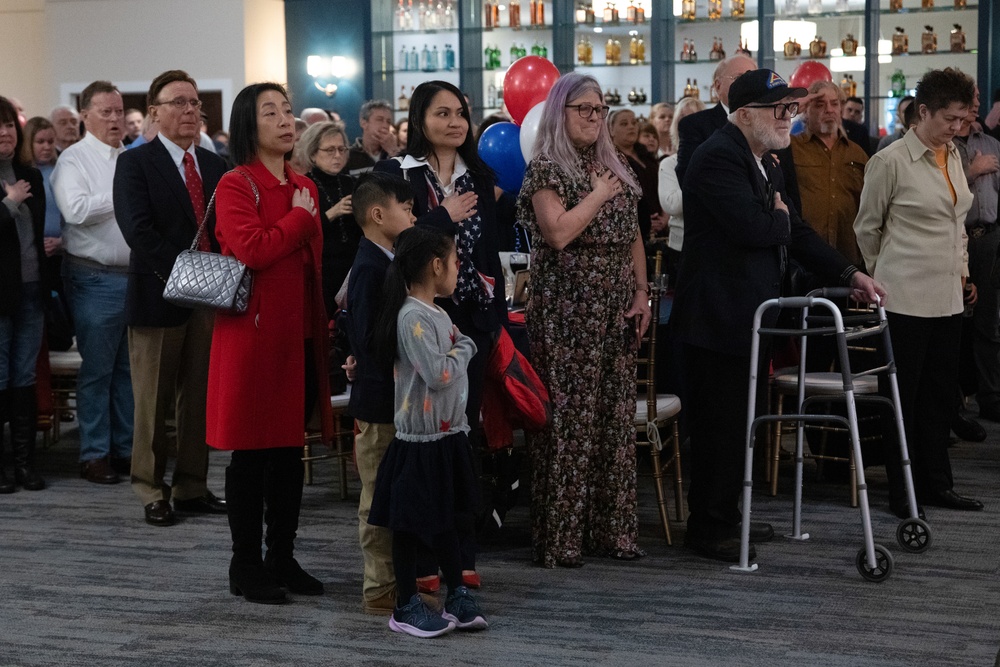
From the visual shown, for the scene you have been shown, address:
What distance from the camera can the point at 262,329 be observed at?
3.80m

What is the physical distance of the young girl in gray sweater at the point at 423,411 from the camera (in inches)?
138

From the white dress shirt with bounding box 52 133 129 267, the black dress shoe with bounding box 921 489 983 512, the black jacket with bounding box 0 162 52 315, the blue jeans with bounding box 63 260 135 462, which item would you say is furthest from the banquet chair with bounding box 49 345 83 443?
the black dress shoe with bounding box 921 489 983 512

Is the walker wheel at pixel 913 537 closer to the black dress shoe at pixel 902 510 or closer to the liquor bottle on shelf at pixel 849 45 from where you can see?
the black dress shoe at pixel 902 510

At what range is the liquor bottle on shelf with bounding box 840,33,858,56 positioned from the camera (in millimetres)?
9539

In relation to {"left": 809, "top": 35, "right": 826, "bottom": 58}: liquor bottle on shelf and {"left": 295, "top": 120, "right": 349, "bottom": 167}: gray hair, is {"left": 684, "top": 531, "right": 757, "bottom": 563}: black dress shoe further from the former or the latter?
{"left": 809, "top": 35, "right": 826, "bottom": 58}: liquor bottle on shelf

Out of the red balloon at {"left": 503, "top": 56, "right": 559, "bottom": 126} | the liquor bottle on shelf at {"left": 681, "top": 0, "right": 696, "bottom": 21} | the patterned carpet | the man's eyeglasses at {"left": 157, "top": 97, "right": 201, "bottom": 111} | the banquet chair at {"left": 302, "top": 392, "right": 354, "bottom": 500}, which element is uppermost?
the liquor bottle on shelf at {"left": 681, "top": 0, "right": 696, "bottom": 21}

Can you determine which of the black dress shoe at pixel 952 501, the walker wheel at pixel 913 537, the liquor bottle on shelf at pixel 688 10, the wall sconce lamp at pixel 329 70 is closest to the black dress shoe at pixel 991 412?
the black dress shoe at pixel 952 501

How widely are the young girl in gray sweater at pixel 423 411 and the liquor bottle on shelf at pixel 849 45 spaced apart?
6.86 meters

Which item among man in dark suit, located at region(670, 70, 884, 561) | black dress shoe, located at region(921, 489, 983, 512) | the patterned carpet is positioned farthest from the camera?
black dress shoe, located at region(921, 489, 983, 512)

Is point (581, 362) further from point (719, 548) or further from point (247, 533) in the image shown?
point (247, 533)

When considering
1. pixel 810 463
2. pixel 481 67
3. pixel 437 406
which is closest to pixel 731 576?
pixel 437 406

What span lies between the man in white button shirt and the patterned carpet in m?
0.84

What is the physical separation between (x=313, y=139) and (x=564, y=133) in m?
2.25

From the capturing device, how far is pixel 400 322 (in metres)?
3.52
